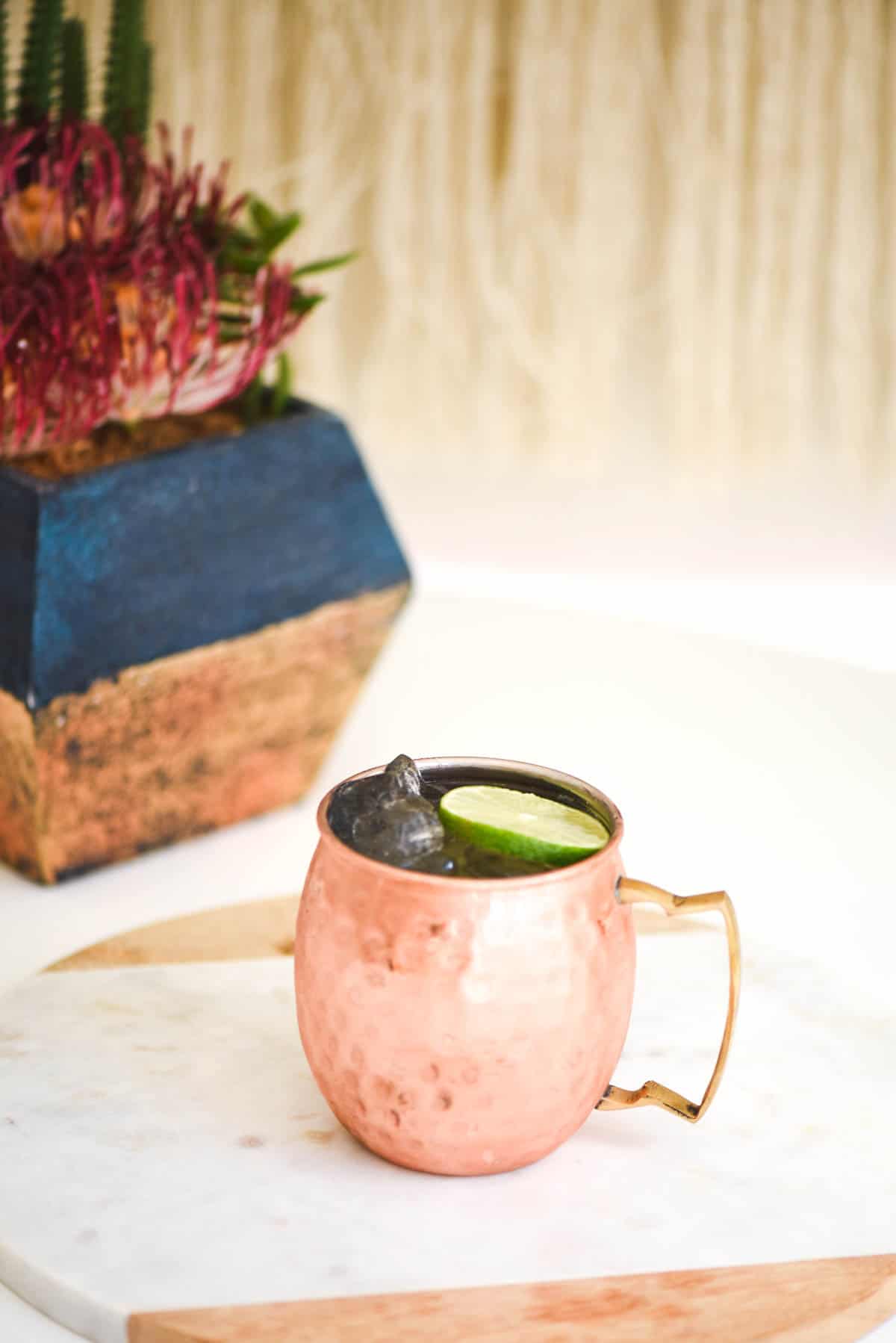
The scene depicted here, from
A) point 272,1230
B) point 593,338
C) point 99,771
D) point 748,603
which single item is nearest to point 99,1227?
point 272,1230

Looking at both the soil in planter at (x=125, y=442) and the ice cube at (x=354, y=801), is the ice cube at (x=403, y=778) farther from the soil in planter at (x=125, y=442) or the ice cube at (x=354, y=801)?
the soil in planter at (x=125, y=442)

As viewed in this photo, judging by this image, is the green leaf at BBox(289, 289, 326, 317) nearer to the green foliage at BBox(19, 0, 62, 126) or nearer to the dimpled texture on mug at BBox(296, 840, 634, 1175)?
the green foliage at BBox(19, 0, 62, 126)

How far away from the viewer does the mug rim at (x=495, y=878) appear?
401 millimetres

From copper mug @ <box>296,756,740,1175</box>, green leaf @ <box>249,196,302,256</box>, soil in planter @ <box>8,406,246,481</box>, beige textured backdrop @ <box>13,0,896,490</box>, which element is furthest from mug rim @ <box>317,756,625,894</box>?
beige textured backdrop @ <box>13,0,896,490</box>

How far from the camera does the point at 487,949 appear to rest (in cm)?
40

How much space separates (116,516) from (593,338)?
755mm

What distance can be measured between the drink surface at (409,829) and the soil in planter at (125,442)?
269 millimetres

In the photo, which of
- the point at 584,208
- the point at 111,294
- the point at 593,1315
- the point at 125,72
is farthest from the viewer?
the point at 584,208

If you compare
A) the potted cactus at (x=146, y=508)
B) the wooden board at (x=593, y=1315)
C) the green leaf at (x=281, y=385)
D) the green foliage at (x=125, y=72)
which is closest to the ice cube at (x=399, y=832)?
the wooden board at (x=593, y=1315)

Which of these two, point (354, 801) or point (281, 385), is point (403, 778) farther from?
point (281, 385)

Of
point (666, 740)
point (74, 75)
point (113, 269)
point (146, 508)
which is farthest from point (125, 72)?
point (666, 740)

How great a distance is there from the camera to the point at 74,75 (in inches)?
29.9

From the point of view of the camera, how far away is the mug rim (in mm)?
401

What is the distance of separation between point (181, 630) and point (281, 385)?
14 cm
